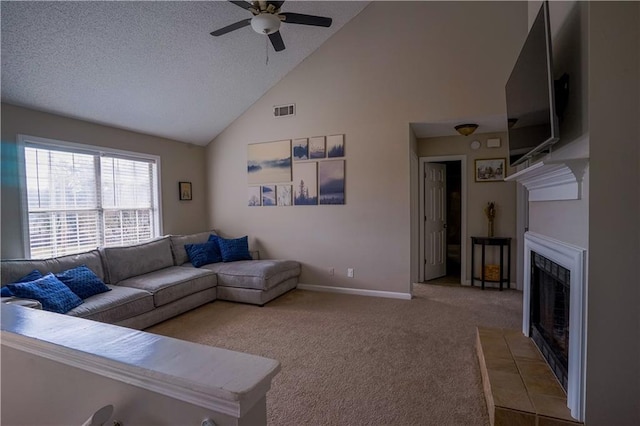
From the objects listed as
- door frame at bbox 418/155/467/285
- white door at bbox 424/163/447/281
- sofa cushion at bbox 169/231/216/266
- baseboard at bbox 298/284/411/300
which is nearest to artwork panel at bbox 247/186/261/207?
sofa cushion at bbox 169/231/216/266

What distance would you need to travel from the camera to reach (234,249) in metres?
4.73

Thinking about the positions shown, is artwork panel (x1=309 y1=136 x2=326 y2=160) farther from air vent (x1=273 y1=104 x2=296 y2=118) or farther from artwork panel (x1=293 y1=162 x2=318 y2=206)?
air vent (x1=273 y1=104 x2=296 y2=118)

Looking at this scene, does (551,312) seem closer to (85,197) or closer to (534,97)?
(534,97)

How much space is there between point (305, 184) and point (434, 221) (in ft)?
7.54

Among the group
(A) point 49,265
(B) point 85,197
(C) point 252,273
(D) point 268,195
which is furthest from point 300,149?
(A) point 49,265

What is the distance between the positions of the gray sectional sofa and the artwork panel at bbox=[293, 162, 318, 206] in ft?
3.02

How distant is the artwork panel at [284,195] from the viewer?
15.9 feet

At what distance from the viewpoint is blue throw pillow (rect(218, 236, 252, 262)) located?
15.3 feet

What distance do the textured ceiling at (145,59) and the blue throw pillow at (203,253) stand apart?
178 cm

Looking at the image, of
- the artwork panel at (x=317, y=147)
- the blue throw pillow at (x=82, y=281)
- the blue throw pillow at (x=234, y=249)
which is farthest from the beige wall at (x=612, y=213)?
the blue throw pillow at (x=234, y=249)

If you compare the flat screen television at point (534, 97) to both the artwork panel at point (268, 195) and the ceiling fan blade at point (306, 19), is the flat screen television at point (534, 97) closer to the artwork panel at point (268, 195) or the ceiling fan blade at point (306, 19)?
the ceiling fan blade at point (306, 19)

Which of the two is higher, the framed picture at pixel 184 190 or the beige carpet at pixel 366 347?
the framed picture at pixel 184 190

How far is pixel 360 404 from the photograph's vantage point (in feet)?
6.73

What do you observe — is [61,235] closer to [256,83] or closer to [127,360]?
[256,83]
